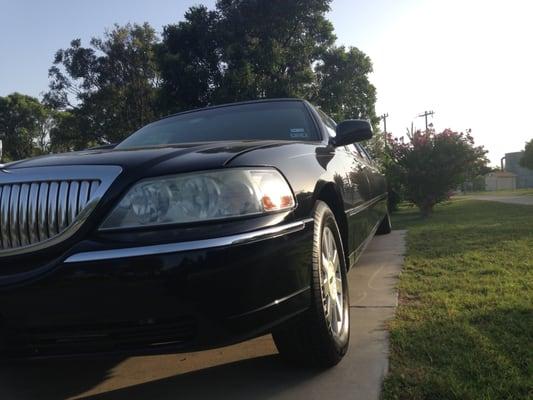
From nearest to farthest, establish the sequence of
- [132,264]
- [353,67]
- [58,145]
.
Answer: [132,264] → [353,67] → [58,145]

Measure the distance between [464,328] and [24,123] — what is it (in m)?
38.6

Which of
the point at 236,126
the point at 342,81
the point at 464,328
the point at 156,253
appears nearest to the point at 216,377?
the point at 156,253

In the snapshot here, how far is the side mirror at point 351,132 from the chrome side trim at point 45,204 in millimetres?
1928

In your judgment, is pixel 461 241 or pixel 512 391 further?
pixel 461 241

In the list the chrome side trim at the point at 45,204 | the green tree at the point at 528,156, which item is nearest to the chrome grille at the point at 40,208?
the chrome side trim at the point at 45,204

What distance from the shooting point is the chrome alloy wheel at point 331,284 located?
2.58 meters

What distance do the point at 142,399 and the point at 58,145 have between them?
103ft

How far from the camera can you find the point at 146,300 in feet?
6.04

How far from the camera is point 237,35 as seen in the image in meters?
18.4

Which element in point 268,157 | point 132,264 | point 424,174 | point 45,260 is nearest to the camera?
point 132,264

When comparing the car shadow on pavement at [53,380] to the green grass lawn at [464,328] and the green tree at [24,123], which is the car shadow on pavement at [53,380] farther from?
the green tree at [24,123]

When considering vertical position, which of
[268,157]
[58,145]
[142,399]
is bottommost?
[142,399]

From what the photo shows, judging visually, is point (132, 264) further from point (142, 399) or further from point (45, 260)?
point (142, 399)

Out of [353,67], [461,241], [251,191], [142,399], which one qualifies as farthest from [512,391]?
[353,67]
